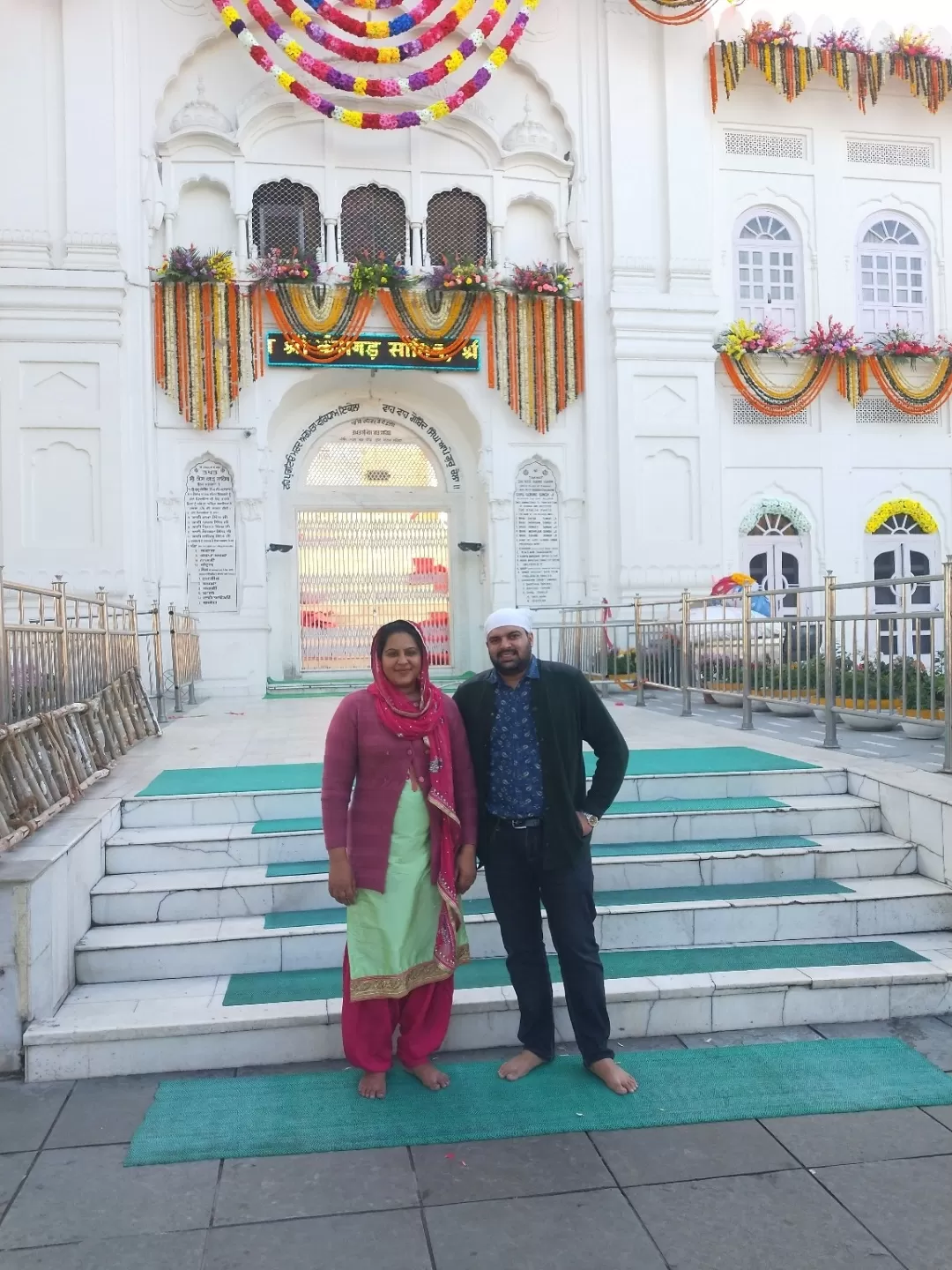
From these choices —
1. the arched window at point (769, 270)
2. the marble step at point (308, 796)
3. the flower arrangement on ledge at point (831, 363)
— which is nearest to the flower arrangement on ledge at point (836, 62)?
the arched window at point (769, 270)

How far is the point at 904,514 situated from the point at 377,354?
7566mm

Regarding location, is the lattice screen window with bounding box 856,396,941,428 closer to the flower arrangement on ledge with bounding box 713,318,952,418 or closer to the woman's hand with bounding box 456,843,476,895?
the flower arrangement on ledge with bounding box 713,318,952,418

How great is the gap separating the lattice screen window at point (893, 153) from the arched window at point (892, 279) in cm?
80

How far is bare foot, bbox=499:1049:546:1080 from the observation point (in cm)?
316

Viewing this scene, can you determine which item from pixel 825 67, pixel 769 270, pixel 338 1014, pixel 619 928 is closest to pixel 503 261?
pixel 769 270

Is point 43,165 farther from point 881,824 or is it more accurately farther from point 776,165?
point 881,824

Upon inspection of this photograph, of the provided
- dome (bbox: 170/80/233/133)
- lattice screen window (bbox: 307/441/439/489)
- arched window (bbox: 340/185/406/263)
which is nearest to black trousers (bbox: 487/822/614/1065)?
lattice screen window (bbox: 307/441/439/489)

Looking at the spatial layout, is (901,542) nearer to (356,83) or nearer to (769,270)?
(769,270)

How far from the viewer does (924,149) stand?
14.2m

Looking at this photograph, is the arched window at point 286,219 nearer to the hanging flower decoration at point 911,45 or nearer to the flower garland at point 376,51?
the flower garland at point 376,51

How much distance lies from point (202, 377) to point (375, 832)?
32.3 ft

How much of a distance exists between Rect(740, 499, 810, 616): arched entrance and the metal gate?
4.05 metres

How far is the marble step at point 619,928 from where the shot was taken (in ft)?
12.3

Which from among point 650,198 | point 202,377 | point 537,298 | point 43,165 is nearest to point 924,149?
point 650,198
